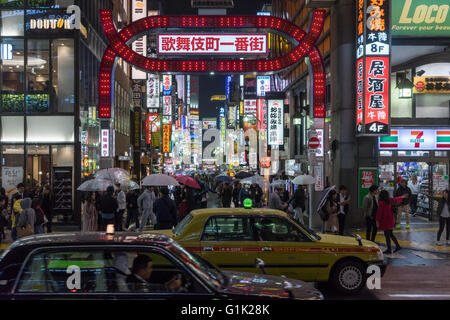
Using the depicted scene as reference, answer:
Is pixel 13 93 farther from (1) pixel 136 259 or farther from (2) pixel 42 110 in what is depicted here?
(1) pixel 136 259

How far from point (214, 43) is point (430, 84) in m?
9.97

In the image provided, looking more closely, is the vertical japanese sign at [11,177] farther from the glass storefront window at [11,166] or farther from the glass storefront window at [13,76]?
the glass storefront window at [13,76]

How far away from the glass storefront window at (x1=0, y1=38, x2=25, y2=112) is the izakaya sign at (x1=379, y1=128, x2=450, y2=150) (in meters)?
15.8

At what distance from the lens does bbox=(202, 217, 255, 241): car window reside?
9.15 metres

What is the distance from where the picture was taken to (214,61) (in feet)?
61.7

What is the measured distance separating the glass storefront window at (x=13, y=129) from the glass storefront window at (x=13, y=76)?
0.40 metres

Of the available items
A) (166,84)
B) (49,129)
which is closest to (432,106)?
(49,129)

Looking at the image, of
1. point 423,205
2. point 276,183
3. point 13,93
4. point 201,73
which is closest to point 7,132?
point 13,93

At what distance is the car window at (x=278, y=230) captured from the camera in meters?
9.21

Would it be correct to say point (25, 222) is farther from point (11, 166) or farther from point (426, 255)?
point (11, 166)

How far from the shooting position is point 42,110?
22.3 metres

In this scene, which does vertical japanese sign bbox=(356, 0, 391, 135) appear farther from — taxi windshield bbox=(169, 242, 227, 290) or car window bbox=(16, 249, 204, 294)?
car window bbox=(16, 249, 204, 294)

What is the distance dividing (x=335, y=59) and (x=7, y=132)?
47.0 ft

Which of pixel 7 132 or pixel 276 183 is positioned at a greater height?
pixel 7 132
